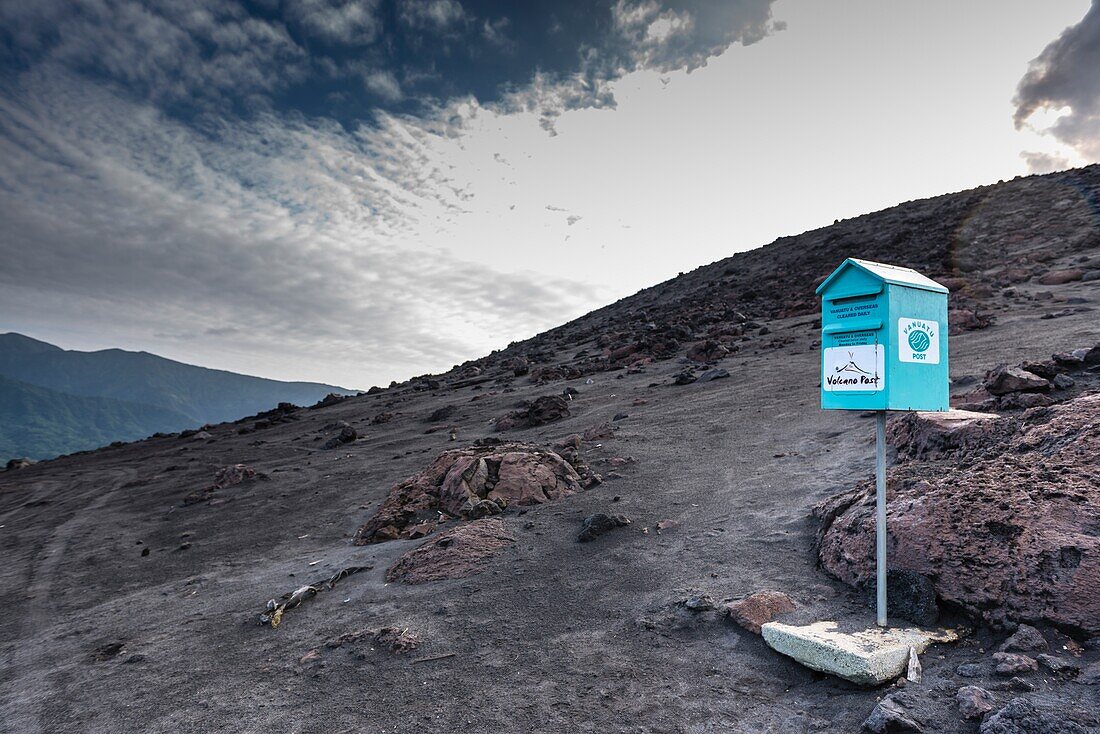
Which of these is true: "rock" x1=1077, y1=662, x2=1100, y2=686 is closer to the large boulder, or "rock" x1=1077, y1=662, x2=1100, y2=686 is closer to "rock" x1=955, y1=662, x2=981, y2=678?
the large boulder

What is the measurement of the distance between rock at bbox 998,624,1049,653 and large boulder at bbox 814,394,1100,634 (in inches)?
5.3

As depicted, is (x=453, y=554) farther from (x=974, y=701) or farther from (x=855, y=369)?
(x=974, y=701)

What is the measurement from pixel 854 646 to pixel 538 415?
1197 centimetres

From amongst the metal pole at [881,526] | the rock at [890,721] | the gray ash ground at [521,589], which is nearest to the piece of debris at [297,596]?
the gray ash ground at [521,589]

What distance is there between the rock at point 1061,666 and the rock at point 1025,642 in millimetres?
141

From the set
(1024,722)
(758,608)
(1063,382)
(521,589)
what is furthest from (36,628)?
(1063,382)

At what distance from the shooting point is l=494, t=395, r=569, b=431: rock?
15.1 m

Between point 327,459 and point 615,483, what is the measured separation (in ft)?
34.3

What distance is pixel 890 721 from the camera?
2.88m

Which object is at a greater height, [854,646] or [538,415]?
[538,415]

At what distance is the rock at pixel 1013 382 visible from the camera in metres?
6.46

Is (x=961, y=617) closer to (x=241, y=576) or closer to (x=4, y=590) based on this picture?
(x=241, y=576)

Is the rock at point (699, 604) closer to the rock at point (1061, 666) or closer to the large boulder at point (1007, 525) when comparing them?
the large boulder at point (1007, 525)

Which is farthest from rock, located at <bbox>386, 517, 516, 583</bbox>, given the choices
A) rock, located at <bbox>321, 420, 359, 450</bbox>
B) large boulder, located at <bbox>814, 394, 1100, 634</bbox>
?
rock, located at <bbox>321, 420, 359, 450</bbox>
